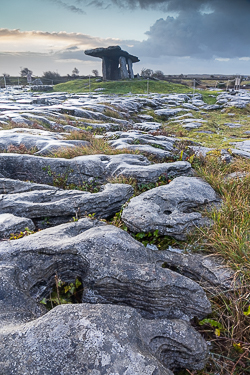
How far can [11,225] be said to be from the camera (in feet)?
15.4

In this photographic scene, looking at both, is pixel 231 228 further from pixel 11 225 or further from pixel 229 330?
pixel 11 225

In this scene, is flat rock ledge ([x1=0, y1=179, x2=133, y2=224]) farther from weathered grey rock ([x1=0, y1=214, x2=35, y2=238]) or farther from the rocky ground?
weathered grey rock ([x1=0, y1=214, x2=35, y2=238])

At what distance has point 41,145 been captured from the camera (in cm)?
956

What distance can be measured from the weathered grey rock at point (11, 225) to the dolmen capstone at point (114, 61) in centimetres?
3850

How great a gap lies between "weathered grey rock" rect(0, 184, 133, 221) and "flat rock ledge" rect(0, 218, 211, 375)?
1.08 metres

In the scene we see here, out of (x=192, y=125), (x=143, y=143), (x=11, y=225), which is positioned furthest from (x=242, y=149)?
(x=11, y=225)

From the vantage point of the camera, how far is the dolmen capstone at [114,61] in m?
37.5

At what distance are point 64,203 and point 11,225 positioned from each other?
1225 millimetres

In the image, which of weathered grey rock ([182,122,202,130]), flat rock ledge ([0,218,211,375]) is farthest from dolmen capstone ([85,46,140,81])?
flat rock ledge ([0,218,211,375])

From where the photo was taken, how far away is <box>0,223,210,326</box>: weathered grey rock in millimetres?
3279

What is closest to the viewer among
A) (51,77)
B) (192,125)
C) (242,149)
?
(242,149)

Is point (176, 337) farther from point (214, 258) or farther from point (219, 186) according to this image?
point (219, 186)

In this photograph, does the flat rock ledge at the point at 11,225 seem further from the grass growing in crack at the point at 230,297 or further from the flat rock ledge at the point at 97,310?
the grass growing in crack at the point at 230,297

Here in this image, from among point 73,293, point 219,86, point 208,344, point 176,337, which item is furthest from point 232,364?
point 219,86
